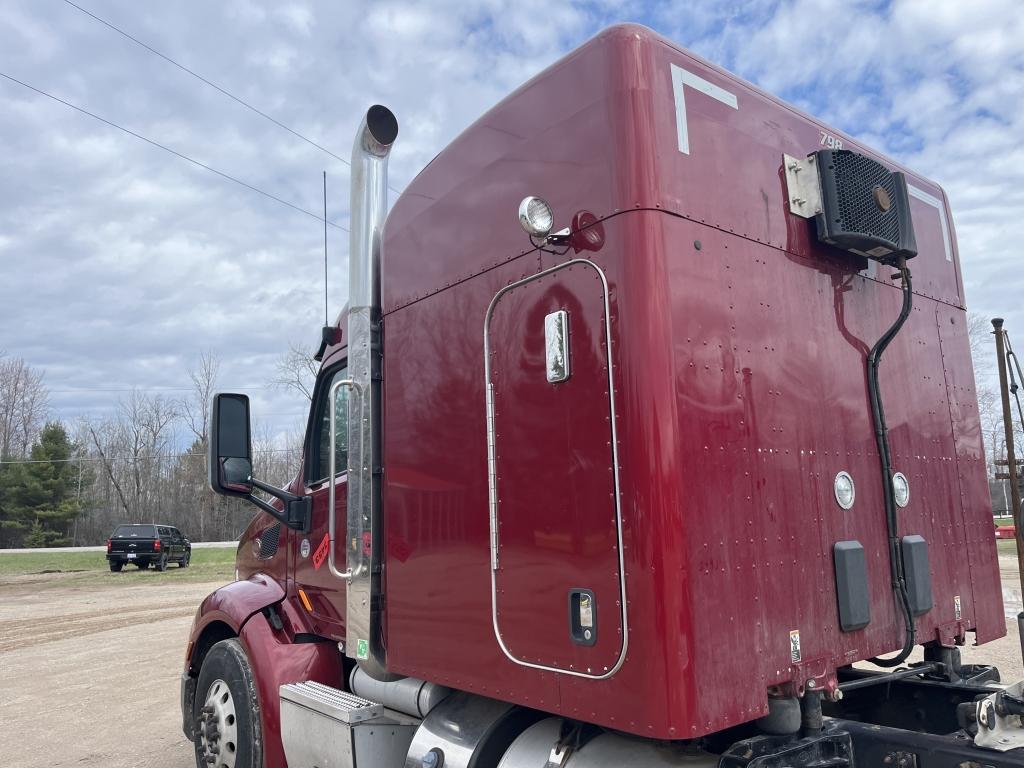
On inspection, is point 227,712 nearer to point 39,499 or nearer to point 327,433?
→ point 327,433

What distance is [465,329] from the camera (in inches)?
121

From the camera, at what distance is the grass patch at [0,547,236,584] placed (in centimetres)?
2297

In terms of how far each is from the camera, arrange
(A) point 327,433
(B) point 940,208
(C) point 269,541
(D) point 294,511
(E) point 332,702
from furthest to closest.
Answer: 1. (C) point 269,541
2. (A) point 327,433
3. (D) point 294,511
4. (B) point 940,208
5. (E) point 332,702

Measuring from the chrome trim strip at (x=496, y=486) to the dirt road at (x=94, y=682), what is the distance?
445cm

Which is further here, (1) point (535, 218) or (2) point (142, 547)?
(2) point (142, 547)

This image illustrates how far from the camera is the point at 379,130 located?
3834 mm

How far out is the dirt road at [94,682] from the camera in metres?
6.40

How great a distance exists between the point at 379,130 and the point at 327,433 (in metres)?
1.70

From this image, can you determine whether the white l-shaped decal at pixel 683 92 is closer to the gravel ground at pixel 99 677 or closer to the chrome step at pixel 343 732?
the chrome step at pixel 343 732

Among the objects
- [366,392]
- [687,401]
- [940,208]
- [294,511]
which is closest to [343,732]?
[294,511]

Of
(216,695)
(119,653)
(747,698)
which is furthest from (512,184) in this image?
(119,653)

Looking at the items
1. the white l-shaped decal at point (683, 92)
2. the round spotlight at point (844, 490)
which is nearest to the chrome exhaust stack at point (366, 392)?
the white l-shaped decal at point (683, 92)

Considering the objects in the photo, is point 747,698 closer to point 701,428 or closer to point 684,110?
point 701,428

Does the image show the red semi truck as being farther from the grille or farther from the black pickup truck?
the black pickup truck
